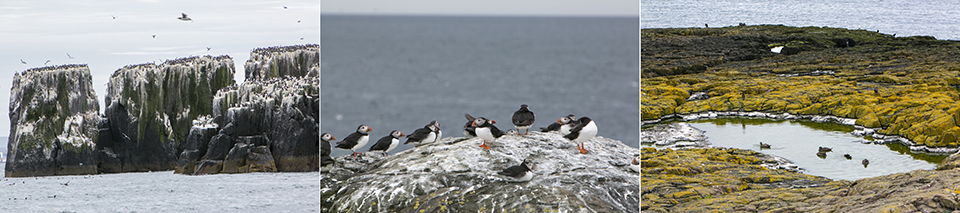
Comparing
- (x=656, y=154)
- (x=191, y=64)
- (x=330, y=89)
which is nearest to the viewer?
(x=330, y=89)

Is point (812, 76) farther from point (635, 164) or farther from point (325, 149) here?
point (325, 149)

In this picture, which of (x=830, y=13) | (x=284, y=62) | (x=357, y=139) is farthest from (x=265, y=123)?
(x=830, y=13)

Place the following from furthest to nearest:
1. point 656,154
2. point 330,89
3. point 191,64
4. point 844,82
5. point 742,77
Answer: point 742,77
point 844,82
point 191,64
point 656,154
point 330,89

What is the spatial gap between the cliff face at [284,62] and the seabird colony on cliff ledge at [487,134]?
7.35 meters

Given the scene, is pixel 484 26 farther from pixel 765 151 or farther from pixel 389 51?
pixel 765 151

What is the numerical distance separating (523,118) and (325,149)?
1535mm

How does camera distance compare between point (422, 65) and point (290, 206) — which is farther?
point (290, 206)

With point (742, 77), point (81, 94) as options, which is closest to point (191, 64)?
point (81, 94)

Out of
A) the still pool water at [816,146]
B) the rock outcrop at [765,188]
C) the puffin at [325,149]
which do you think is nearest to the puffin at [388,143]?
the puffin at [325,149]

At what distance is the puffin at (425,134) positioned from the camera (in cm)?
482

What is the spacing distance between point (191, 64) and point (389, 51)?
10.3m

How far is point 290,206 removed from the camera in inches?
393

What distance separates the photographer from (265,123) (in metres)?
13.0

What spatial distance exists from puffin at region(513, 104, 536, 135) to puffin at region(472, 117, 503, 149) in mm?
157
